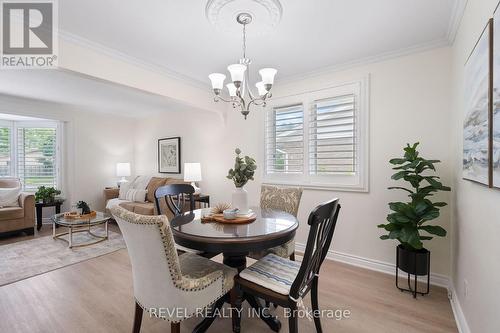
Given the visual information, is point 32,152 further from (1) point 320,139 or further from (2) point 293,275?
(2) point 293,275

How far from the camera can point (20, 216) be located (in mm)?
3953

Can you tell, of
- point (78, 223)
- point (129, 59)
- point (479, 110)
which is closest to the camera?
point (479, 110)

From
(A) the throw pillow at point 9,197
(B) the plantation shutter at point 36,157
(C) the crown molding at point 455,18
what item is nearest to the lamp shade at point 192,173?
(A) the throw pillow at point 9,197

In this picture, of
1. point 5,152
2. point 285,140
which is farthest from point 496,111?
point 5,152

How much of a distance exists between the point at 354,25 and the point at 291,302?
7.52 ft

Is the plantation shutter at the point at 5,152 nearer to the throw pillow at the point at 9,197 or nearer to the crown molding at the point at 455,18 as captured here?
the throw pillow at the point at 9,197

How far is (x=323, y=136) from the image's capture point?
315 cm

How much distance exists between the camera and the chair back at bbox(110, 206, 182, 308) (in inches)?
49.1

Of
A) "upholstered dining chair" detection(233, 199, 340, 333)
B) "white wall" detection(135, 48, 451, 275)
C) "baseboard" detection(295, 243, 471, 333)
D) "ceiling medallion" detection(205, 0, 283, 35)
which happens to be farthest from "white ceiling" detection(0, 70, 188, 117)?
"baseboard" detection(295, 243, 471, 333)

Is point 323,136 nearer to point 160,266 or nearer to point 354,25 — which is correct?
point 354,25

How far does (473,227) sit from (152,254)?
2.07 metres

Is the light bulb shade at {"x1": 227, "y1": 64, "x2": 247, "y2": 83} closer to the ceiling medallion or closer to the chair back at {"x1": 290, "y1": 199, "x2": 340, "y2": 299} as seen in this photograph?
the ceiling medallion

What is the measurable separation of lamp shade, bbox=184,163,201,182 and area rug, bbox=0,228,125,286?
4.66 feet

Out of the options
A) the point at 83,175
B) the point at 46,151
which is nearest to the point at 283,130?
the point at 83,175
